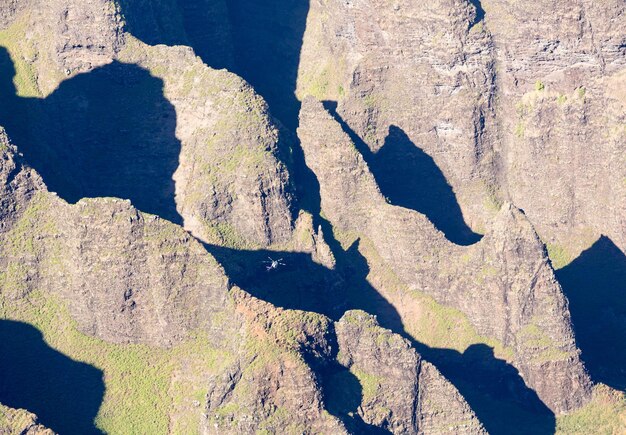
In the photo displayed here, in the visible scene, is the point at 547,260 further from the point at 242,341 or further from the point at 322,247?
the point at 242,341

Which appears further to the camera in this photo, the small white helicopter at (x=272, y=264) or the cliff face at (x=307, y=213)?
the small white helicopter at (x=272, y=264)

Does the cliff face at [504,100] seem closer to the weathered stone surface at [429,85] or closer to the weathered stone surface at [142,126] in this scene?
the weathered stone surface at [429,85]

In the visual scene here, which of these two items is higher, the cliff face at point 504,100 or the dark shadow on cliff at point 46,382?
the cliff face at point 504,100

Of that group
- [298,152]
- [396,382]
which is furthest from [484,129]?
[396,382]

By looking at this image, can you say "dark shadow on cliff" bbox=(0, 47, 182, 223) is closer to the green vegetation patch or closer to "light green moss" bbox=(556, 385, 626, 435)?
the green vegetation patch

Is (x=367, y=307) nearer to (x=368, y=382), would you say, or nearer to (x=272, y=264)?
(x=272, y=264)

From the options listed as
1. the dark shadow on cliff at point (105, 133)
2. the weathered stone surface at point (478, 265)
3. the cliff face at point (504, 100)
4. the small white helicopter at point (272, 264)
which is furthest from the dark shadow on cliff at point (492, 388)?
the dark shadow on cliff at point (105, 133)
